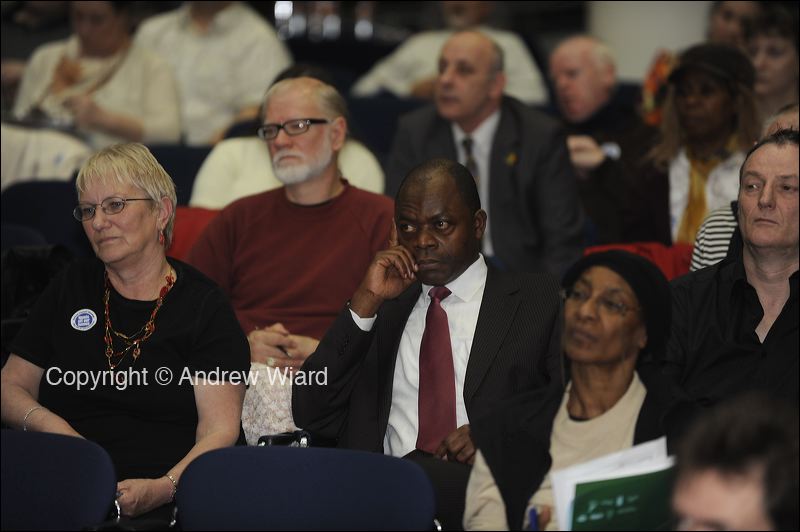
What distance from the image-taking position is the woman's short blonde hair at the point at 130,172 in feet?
10.4

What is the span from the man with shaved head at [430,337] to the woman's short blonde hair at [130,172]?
2.00 feet

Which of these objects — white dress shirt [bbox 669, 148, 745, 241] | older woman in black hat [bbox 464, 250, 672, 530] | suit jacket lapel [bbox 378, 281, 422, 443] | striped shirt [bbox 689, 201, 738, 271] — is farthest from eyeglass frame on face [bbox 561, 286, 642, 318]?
white dress shirt [bbox 669, 148, 745, 241]

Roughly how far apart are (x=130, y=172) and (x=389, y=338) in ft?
2.73

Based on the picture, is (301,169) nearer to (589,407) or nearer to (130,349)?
(130,349)

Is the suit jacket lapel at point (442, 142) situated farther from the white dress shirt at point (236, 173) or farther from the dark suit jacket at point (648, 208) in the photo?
the dark suit jacket at point (648, 208)

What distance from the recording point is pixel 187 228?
4207 mm

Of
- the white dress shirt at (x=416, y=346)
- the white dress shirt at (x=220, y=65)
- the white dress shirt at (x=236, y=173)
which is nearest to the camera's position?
the white dress shirt at (x=416, y=346)

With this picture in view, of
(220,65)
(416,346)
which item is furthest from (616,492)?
(220,65)

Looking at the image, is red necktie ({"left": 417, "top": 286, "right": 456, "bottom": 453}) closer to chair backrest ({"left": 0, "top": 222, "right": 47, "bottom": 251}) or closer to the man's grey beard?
the man's grey beard

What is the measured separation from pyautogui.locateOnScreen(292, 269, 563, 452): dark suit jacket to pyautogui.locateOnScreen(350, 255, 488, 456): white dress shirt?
26 millimetres

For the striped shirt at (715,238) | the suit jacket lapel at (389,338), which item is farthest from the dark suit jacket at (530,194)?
the suit jacket lapel at (389,338)

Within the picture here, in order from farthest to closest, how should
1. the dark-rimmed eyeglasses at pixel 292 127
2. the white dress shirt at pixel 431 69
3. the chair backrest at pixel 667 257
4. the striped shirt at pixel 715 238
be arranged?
the white dress shirt at pixel 431 69
the dark-rimmed eyeglasses at pixel 292 127
the chair backrest at pixel 667 257
the striped shirt at pixel 715 238

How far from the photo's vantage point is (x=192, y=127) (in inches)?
239

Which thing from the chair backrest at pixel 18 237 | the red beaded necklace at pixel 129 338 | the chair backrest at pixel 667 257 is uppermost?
the chair backrest at pixel 18 237
